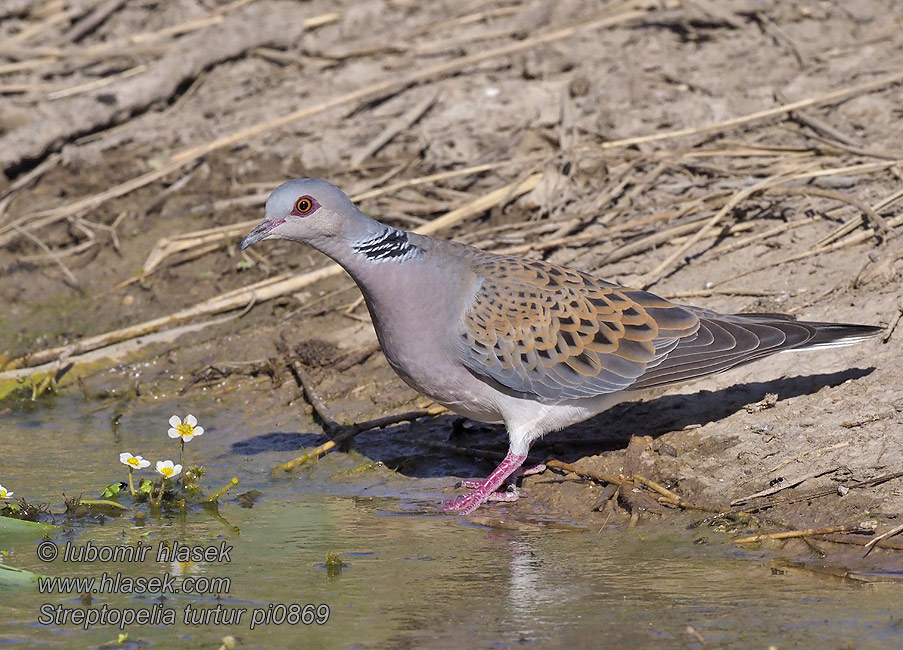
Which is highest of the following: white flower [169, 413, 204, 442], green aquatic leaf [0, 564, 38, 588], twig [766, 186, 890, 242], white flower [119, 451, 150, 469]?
twig [766, 186, 890, 242]

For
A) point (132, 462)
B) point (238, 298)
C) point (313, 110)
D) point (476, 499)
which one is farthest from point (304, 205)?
point (313, 110)

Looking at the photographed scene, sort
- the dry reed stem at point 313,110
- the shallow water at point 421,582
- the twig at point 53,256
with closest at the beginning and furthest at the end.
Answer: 1. the shallow water at point 421,582
2. the twig at point 53,256
3. the dry reed stem at point 313,110

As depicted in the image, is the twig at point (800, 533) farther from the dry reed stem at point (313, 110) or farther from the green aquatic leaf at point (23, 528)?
the dry reed stem at point (313, 110)

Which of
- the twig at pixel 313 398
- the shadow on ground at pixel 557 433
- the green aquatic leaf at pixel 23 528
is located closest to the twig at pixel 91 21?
A: the twig at pixel 313 398

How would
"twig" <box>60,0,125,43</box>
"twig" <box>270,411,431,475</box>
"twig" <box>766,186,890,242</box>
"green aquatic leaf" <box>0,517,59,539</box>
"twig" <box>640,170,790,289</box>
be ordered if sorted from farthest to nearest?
1. "twig" <box>60,0,125,43</box>
2. "twig" <box>640,170,790,289</box>
3. "twig" <box>766,186,890,242</box>
4. "twig" <box>270,411,431,475</box>
5. "green aquatic leaf" <box>0,517,59,539</box>

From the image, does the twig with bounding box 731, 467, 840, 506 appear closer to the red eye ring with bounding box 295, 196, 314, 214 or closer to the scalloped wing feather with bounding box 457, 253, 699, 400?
the scalloped wing feather with bounding box 457, 253, 699, 400

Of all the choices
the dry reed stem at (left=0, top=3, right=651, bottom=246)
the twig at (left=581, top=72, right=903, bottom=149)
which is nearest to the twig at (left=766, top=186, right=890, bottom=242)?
the twig at (left=581, top=72, right=903, bottom=149)

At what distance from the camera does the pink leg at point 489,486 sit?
481 cm

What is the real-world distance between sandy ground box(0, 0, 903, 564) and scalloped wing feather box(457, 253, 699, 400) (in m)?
0.44

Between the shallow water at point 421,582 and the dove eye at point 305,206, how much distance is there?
120cm

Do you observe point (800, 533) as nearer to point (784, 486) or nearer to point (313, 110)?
point (784, 486)

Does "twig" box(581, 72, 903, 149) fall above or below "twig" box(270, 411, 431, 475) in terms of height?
above

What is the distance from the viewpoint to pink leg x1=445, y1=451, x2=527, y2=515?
4.81 m

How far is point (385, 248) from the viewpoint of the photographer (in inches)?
186
